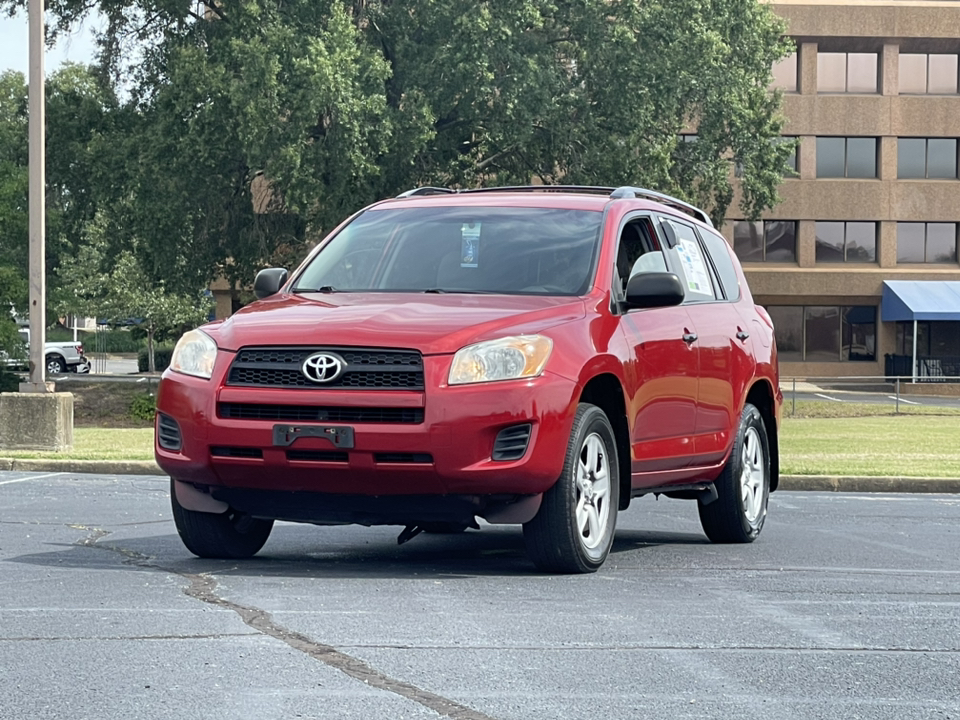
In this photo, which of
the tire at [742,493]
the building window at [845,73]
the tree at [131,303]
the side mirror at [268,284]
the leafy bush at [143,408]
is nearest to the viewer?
the side mirror at [268,284]

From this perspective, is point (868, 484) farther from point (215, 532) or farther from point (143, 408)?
point (143, 408)

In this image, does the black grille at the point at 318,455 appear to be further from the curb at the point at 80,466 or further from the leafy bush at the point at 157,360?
the leafy bush at the point at 157,360

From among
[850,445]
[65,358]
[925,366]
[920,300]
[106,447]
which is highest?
[920,300]

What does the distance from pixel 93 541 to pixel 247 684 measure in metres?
4.48

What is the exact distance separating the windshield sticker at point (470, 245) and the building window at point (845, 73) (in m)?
52.7

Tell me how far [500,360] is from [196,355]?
155cm

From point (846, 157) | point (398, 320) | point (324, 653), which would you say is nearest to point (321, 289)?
point (398, 320)

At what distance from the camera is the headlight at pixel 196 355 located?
7.91 m

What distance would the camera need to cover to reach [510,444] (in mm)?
7516

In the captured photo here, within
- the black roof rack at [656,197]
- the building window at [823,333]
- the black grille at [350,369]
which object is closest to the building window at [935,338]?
the building window at [823,333]

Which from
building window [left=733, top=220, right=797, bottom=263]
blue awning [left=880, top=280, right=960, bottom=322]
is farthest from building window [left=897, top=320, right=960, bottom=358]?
building window [left=733, top=220, right=797, bottom=263]

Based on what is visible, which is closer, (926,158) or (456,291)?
(456,291)

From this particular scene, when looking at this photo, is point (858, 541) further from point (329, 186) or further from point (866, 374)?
point (866, 374)

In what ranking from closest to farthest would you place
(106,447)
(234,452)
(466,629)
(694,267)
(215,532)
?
(466,629)
(234,452)
(215,532)
(694,267)
(106,447)
